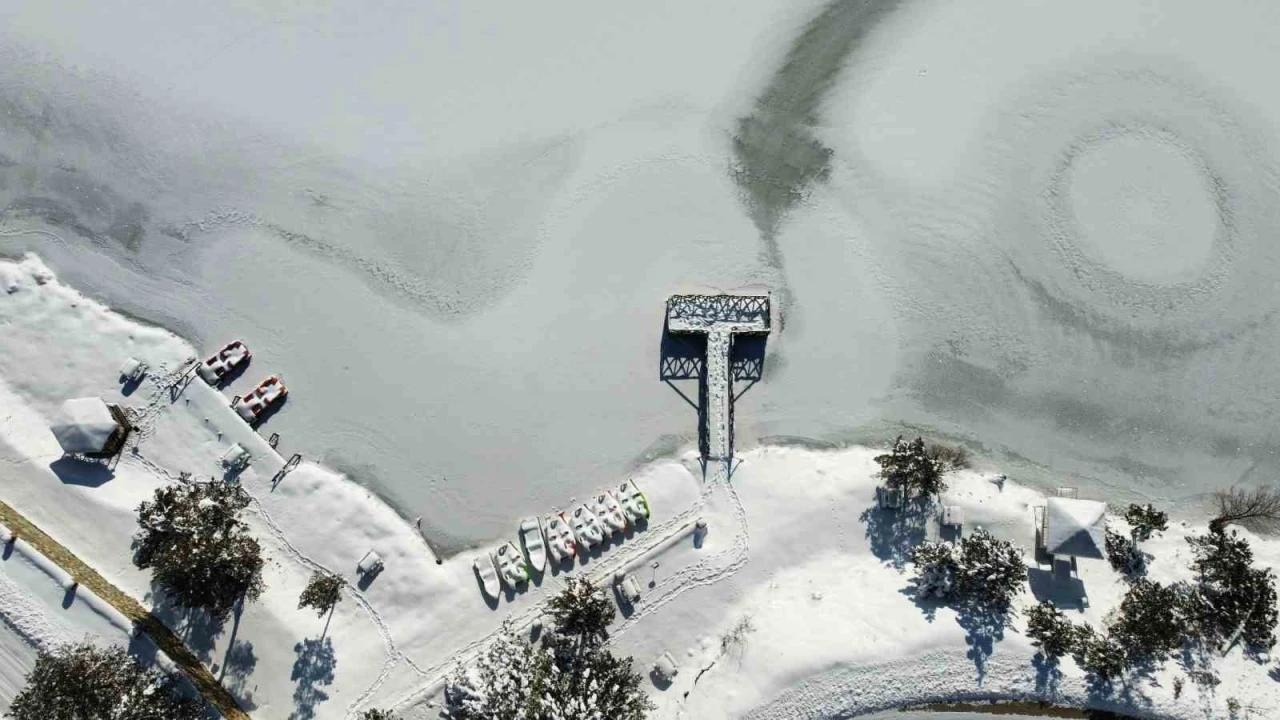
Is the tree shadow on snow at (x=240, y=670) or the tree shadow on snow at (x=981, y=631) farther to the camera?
the tree shadow on snow at (x=240, y=670)

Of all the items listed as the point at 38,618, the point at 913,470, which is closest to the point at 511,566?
the point at 913,470

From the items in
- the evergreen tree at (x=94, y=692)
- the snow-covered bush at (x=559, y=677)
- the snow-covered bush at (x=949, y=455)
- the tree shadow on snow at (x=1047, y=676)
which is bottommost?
the evergreen tree at (x=94, y=692)

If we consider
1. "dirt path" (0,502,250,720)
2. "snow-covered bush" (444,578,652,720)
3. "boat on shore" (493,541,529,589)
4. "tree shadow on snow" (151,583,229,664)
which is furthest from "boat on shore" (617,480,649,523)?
"dirt path" (0,502,250,720)

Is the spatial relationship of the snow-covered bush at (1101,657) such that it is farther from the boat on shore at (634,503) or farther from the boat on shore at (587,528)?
the boat on shore at (587,528)

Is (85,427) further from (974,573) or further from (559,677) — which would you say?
(974,573)

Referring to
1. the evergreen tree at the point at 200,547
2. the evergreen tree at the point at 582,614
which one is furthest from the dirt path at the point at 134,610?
the evergreen tree at the point at 582,614

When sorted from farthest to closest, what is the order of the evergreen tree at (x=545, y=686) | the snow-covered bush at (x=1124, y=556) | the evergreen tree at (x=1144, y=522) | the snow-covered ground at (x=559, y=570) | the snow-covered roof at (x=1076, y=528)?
the snow-covered bush at (x=1124, y=556) → the evergreen tree at (x=1144, y=522) → the snow-covered roof at (x=1076, y=528) → the snow-covered ground at (x=559, y=570) → the evergreen tree at (x=545, y=686)
